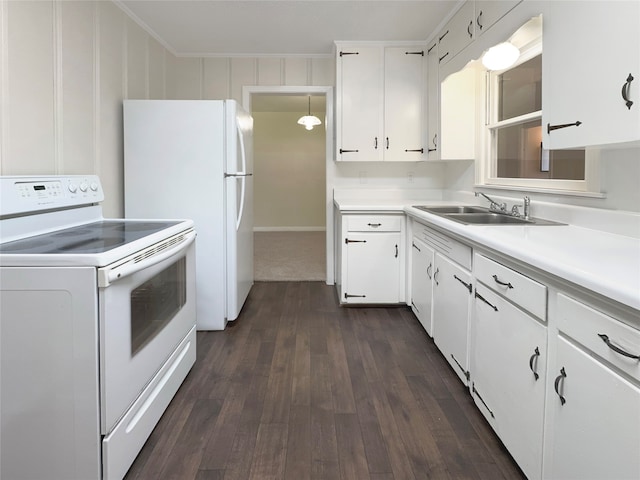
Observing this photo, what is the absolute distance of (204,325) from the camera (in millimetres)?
3346

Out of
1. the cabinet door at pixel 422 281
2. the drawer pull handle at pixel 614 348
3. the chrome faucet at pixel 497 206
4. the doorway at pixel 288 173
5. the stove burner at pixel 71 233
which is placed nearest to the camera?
the drawer pull handle at pixel 614 348

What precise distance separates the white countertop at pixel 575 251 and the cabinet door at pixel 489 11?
1.14 meters

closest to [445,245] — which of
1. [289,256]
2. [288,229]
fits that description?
[289,256]

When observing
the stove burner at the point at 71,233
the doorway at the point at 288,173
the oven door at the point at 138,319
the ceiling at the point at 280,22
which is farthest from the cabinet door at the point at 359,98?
the doorway at the point at 288,173

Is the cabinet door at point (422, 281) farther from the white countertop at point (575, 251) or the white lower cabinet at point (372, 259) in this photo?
the white countertop at point (575, 251)

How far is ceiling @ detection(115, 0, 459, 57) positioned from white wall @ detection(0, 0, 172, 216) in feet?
1.14

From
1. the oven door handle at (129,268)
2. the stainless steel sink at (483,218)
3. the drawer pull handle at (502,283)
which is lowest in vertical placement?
the drawer pull handle at (502,283)

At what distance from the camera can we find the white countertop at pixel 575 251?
1107mm

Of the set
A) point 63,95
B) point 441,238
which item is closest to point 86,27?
point 63,95

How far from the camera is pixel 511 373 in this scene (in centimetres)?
169

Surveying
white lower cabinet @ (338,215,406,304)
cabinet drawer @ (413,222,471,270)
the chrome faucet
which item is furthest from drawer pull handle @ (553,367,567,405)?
white lower cabinet @ (338,215,406,304)

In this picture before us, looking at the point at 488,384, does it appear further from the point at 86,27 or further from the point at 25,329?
the point at 86,27

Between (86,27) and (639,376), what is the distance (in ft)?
10.2

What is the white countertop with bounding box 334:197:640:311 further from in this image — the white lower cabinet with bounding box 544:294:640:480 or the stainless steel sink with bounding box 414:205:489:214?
the stainless steel sink with bounding box 414:205:489:214
